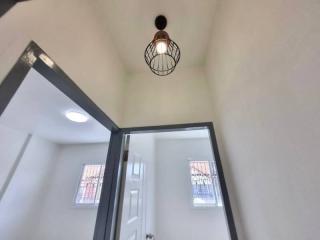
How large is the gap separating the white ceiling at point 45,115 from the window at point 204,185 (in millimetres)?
1987

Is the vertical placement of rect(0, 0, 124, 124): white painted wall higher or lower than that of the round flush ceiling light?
lower

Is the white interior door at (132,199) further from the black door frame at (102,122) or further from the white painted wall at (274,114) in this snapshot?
the white painted wall at (274,114)

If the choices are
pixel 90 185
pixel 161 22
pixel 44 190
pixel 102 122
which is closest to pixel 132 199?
pixel 102 122

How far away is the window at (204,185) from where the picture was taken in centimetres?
283

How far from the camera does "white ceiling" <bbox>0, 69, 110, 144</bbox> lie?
1.52 metres

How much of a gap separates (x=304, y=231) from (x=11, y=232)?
3689 millimetres

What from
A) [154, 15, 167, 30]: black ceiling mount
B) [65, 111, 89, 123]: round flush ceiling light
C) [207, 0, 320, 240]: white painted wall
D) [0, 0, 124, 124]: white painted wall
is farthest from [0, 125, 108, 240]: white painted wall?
[207, 0, 320, 240]: white painted wall

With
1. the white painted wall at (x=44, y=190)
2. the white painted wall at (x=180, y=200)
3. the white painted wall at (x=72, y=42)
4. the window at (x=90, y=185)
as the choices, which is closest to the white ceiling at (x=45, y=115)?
the white painted wall at (x=44, y=190)

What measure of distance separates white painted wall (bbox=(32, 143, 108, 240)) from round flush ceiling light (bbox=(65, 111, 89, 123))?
1.15m

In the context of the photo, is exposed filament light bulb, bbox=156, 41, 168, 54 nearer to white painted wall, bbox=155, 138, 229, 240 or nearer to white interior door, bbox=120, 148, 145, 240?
white interior door, bbox=120, 148, 145, 240

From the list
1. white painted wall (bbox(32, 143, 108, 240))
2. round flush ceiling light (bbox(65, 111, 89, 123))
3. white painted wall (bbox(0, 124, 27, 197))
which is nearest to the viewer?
round flush ceiling light (bbox(65, 111, 89, 123))

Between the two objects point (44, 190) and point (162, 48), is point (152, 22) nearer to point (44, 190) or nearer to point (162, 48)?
point (162, 48)

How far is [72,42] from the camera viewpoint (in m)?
0.82

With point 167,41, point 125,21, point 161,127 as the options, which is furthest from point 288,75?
point 125,21
